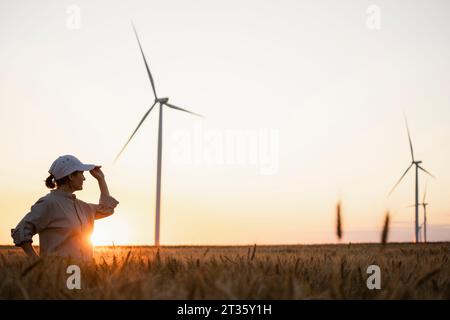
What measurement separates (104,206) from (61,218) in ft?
3.74

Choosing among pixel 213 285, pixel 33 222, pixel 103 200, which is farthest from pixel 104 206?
pixel 213 285

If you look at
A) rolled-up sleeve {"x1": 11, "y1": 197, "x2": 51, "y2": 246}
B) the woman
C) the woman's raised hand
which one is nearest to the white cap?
the woman

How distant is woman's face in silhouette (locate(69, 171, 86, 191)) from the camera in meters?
8.04

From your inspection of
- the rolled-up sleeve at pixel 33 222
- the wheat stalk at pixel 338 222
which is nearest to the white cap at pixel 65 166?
the rolled-up sleeve at pixel 33 222

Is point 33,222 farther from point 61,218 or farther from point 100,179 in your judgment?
point 100,179

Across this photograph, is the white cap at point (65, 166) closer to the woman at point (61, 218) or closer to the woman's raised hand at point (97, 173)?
the woman at point (61, 218)

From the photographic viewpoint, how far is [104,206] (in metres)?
8.81

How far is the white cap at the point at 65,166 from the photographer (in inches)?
310

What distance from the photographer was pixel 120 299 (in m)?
2.55

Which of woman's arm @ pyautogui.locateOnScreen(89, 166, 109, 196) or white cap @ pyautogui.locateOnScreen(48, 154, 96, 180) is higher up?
white cap @ pyautogui.locateOnScreen(48, 154, 96, 180)

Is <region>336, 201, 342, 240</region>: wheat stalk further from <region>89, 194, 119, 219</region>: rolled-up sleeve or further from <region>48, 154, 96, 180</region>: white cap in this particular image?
<region>89, 194, 119, 219</region>: rolled-up sleeve
